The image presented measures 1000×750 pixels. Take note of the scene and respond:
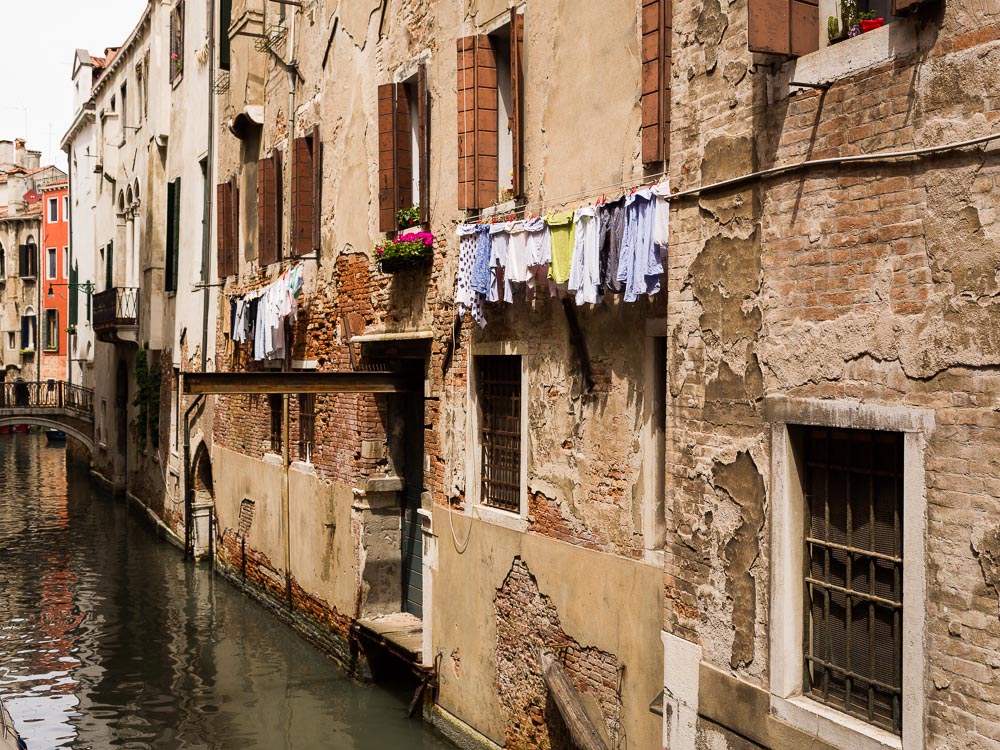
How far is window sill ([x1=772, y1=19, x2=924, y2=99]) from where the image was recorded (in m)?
4.58

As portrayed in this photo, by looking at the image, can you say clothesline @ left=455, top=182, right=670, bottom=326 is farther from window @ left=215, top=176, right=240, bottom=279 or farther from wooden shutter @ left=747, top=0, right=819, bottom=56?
window @ left=215, top=176, right=240, bottom=279

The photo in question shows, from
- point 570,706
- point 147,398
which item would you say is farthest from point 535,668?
point 147,398

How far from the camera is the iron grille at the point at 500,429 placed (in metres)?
8.70

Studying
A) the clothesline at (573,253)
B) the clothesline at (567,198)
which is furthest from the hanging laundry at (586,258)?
the clothesline at (567,198)

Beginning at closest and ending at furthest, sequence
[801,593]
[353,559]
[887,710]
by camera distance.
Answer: [887,710] < [801,593] < [353,559]

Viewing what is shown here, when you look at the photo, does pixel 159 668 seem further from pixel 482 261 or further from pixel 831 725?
pixel 831 725

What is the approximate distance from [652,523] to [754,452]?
1.71 m

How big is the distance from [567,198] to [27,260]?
45.1m

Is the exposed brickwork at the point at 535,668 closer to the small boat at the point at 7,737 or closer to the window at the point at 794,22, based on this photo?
the small boat at the point at 7,737

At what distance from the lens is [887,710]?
4809 millimetres

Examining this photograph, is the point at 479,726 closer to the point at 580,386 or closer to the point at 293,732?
the point at 293,732

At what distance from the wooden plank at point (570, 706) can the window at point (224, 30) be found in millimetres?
12493

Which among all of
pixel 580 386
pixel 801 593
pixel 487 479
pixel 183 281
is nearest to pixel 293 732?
pixel 487 479

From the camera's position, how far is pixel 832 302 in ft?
16.0
